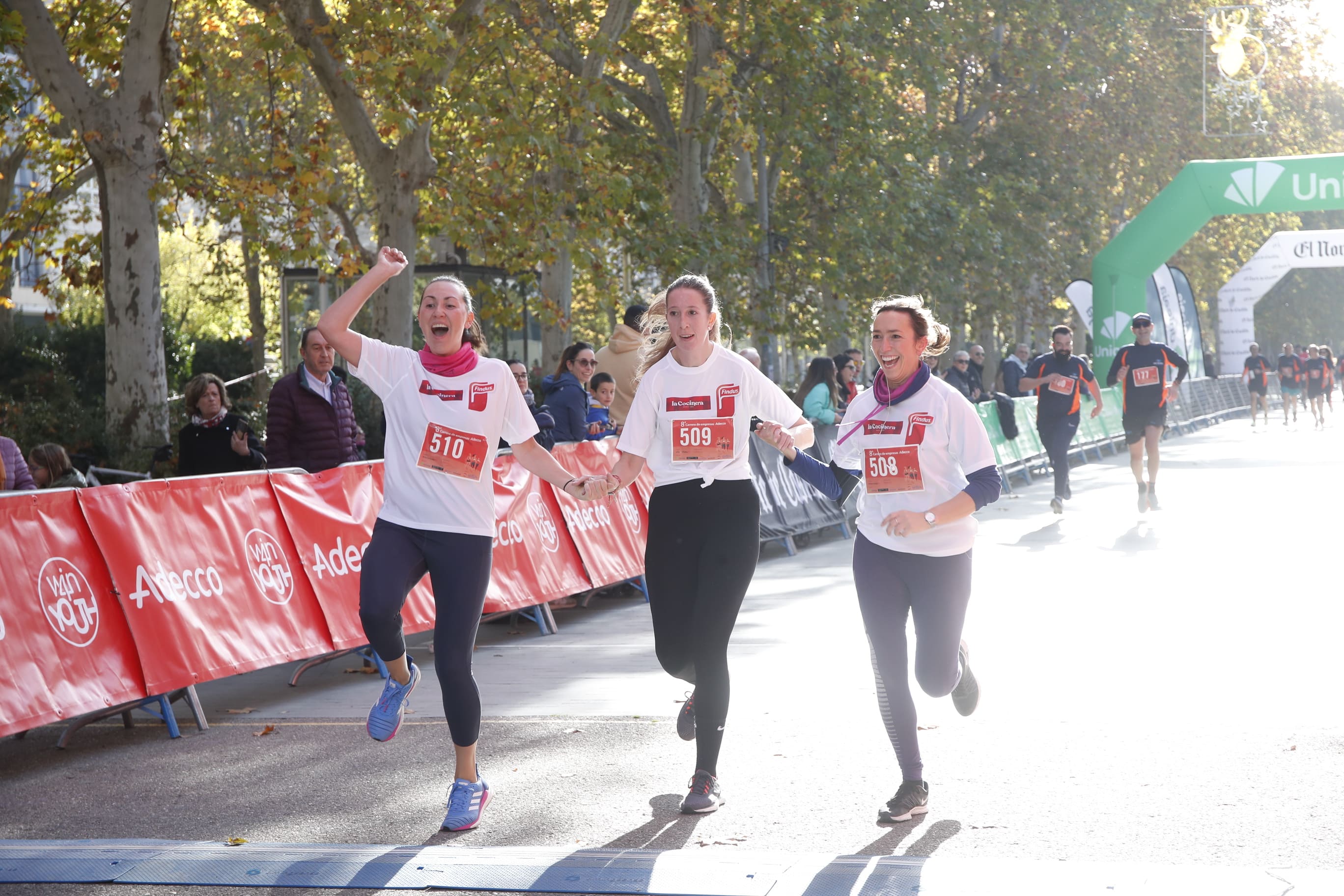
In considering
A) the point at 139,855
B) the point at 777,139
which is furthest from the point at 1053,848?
the point at 777,139

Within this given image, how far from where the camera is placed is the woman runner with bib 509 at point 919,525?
17.4 feet

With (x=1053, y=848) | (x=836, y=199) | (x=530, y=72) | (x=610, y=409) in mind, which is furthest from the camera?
(x=836, y=199)

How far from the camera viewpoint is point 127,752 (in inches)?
269

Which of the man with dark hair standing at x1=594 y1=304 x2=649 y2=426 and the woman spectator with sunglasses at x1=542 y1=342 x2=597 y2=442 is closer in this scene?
the woman spectator with sunglasses at x1=542 y1=342 x2=597 y2=442

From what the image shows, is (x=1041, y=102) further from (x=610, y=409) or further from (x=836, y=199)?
(x=610, y=409)

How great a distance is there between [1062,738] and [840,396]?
10.8m

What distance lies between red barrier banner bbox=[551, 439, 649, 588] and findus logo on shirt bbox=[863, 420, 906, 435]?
5083 millimetres

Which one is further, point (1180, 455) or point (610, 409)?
point (1180, 455)

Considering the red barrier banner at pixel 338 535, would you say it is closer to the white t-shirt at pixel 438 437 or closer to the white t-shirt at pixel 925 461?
the white t-shirt at pixel 438 437

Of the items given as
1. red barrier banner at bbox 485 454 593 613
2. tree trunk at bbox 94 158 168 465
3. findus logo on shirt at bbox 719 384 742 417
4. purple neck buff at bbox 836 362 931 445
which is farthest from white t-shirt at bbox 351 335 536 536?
tree trunk at bbox 94 158 168 465

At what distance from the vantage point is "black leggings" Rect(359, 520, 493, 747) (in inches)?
209

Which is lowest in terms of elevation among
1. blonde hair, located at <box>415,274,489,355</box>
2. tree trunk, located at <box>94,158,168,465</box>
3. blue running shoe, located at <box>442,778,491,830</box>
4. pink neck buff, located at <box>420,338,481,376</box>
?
blue running shoe, located at <box>442,778,491,830</box>

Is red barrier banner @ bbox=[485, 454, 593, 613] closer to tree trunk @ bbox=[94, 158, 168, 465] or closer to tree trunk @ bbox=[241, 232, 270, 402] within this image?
tree trunk @ bbox=[94, 158, 168, 465]

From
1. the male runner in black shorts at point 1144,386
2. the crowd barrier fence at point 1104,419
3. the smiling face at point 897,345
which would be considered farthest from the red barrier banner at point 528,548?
the male runner in black shorts at point 1144,386
